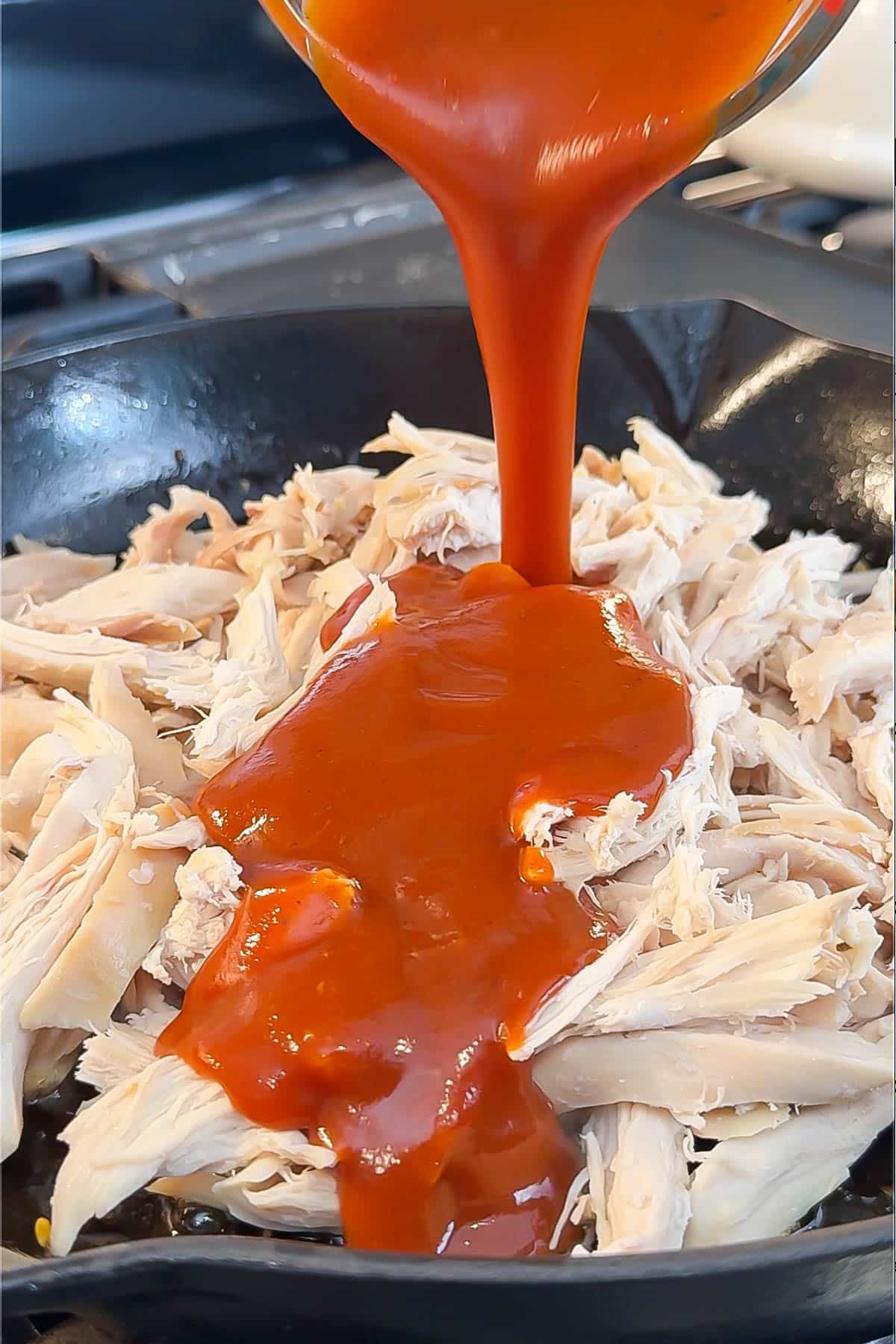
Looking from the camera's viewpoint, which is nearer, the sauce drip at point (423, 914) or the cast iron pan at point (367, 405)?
the sauce drip at point (423, 914)

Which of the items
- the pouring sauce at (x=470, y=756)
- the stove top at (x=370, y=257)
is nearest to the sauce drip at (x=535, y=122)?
the pouring sauce at (x=470, y=756)

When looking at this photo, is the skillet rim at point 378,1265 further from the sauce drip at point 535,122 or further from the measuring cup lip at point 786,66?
the measuring cup lip at point 786,66

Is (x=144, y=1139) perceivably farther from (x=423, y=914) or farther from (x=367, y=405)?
(x=367, y=405)

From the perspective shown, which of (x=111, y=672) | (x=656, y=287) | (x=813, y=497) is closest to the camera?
(x=111, y=672)

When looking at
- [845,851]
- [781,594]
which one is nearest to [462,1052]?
[845,851]

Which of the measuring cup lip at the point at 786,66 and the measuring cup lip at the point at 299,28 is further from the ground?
the measuring cup lip at the point at 299,28

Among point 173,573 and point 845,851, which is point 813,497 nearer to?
point 845,851

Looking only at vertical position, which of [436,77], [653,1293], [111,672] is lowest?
[653,1293]
